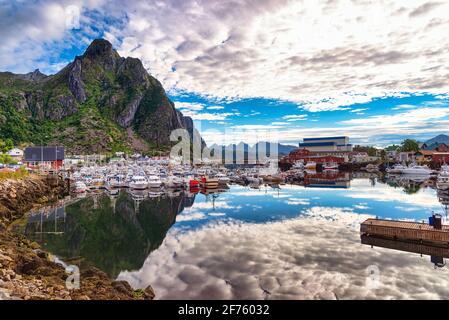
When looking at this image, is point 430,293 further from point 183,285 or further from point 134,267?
point 134,267

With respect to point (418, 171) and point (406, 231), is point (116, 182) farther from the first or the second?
point (418, 171)

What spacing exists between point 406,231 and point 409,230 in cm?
22

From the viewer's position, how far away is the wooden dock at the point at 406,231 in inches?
821

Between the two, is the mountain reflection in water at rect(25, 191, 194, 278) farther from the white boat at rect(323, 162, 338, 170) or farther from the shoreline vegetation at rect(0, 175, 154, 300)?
the white boat at rect(323, 162, 338, 170)

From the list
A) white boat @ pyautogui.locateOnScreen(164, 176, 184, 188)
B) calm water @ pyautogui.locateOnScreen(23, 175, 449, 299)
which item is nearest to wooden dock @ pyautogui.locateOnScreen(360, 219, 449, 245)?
calm water @ pyautogui.locateOnScreen(23, 175, 449, 299)

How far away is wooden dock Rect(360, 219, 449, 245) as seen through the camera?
2084 centimetres

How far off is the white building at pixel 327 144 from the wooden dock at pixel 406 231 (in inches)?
6262

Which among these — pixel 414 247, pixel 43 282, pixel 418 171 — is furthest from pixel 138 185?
pixel 418 171

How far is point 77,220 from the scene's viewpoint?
33094mm

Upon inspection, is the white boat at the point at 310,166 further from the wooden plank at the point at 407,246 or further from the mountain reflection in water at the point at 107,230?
the wooden plank at the point at 407,246

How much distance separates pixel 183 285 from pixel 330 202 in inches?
1244

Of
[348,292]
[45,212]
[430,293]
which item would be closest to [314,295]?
[348,292]

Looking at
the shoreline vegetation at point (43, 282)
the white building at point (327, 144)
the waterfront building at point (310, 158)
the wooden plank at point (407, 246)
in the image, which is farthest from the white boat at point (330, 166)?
the shoreline vegetation at point (43, 282)

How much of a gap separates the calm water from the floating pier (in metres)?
1.49
